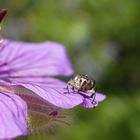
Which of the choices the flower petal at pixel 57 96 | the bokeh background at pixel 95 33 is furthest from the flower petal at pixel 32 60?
the bokeh background at pixel 95 33

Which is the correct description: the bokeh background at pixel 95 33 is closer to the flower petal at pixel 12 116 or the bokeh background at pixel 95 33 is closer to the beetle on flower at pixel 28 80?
the beetle on flower at pixel 28 80

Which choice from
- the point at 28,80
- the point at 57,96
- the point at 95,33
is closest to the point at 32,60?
the point at 28,80

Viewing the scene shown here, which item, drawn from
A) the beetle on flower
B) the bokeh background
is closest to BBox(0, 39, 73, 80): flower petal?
the beetle on flower

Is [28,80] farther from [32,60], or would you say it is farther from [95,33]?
[95,33]

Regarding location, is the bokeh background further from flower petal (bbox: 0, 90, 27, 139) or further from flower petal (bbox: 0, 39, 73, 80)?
flower petal (bbox: 0, 90, 27, 139)

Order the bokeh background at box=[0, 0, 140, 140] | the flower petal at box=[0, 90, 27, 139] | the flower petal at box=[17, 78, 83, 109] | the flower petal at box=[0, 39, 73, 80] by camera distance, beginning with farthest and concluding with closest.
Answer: the bokeh background at box=[0, 0, 140, 140] < the flower petal at box=[0, 39, 73, 80] < the flower petal at box=[17, 78, 83, 109] < the flower petal at box=[0, 90, 27, 139]

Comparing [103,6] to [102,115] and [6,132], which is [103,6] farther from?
[6,132]
